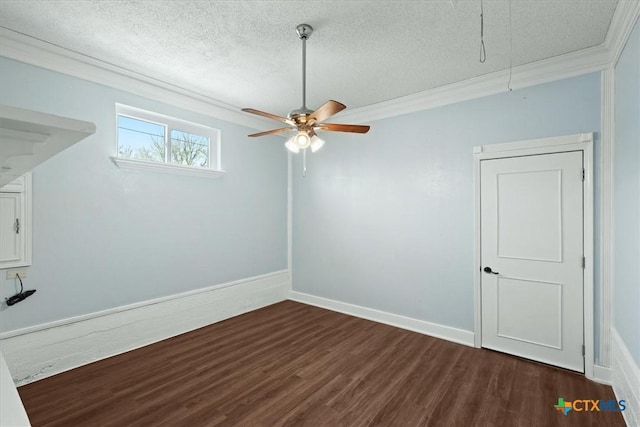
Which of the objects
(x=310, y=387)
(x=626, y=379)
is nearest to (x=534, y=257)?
(x=626, y=379)

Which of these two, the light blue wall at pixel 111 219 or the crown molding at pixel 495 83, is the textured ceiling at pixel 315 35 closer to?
the crown molding at pixel 495 83

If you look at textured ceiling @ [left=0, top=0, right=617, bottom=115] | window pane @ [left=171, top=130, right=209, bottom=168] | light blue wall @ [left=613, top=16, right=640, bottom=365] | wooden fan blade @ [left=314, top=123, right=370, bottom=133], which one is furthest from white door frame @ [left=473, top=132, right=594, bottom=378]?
window pane @ [left=171, top=130, right=209, bottom=168]

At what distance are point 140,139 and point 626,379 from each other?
189 inches

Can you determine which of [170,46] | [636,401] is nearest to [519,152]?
[636,401]

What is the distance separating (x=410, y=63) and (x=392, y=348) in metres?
2.95

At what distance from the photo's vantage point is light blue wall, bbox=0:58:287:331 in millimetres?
2693

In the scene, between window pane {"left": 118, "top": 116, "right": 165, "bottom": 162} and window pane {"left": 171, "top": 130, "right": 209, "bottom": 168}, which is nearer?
window pane {"left": 118, "top": 116, "right": 165, "bottom": 162}

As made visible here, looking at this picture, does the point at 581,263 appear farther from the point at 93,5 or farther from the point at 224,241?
the point at 93,5

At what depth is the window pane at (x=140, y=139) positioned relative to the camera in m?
3.32

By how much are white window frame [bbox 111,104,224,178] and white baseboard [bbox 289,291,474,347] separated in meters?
2.36

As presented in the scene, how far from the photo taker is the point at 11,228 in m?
2.53

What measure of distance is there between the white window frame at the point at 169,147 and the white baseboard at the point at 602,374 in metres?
4.43

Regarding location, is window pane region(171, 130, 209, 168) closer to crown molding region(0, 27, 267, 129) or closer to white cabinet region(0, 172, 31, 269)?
crown molding region(0, 27, 267, 129)

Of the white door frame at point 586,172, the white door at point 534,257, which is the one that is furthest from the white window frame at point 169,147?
the white door frame at point 586,172
